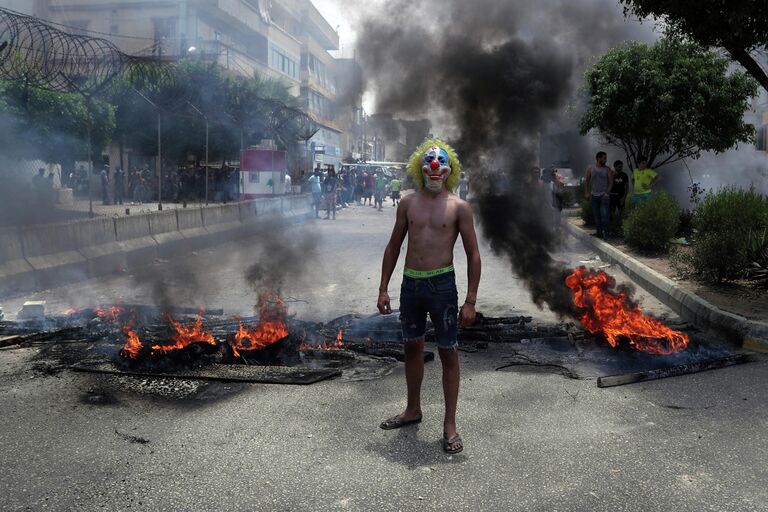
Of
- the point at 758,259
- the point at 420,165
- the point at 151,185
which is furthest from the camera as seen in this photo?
the point at 151,185

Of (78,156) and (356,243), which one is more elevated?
(78,156)

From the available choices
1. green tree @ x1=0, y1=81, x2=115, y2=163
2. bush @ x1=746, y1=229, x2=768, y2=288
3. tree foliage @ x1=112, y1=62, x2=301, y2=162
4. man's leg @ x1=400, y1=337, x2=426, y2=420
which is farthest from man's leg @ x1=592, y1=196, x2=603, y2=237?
green tree @ x1=0, y1=81, x2=115, y2=163

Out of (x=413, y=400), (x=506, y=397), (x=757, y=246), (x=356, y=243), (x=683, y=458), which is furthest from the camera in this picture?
(x=356, y=243)

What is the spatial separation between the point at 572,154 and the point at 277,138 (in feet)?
28.9

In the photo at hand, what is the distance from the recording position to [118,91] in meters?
21.3

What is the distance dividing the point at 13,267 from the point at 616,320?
719cm

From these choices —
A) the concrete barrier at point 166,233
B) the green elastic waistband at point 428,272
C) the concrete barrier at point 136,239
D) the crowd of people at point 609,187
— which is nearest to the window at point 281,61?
the concrete barrier at point 166,233

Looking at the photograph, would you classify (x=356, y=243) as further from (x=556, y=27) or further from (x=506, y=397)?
(x=506, y=397)

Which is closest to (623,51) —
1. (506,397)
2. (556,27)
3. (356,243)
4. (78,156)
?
(556,27)

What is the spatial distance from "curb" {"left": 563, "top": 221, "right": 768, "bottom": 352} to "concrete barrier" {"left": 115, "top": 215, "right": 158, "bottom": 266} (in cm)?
797

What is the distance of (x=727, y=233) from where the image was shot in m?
8.62

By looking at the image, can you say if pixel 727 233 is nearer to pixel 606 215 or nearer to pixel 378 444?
pixel 378 444

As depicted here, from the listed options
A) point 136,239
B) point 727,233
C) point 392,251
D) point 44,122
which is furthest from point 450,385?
point 44,122

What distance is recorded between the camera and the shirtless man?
162 inches
